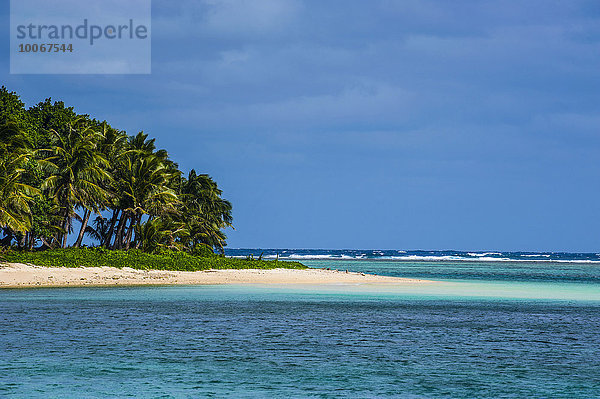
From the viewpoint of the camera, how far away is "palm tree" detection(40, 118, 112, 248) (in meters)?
48.8

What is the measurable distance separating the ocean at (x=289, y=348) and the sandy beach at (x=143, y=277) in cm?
690

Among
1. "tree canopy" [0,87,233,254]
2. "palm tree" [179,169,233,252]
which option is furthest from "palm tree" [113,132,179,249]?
Result: "palm tree" [179,169,233,252]

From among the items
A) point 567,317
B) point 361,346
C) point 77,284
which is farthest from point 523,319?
point 77,284

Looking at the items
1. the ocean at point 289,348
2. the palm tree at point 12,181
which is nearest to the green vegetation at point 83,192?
the palm tree at point 12,181

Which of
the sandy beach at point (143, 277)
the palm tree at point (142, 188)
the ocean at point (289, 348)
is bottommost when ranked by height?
the ocean at point (289, 348)

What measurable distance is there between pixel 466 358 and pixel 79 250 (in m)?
39.3

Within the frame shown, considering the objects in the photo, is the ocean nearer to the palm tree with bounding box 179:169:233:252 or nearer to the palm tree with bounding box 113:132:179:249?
the palm tree with bounding box 113:132:179:249

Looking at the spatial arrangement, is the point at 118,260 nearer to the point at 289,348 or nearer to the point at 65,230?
the point at 65,230

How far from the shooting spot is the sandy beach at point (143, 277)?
36.0 meters

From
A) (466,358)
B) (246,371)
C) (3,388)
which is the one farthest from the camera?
(466,358)

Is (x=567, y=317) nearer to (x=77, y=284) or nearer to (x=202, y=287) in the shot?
(x=202, y=287)

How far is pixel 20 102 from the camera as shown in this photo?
49844 mm

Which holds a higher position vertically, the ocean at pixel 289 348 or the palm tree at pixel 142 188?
the palm tree at pixel 142 188

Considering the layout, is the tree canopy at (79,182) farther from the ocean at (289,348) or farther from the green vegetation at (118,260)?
the ocean at (289,348)
